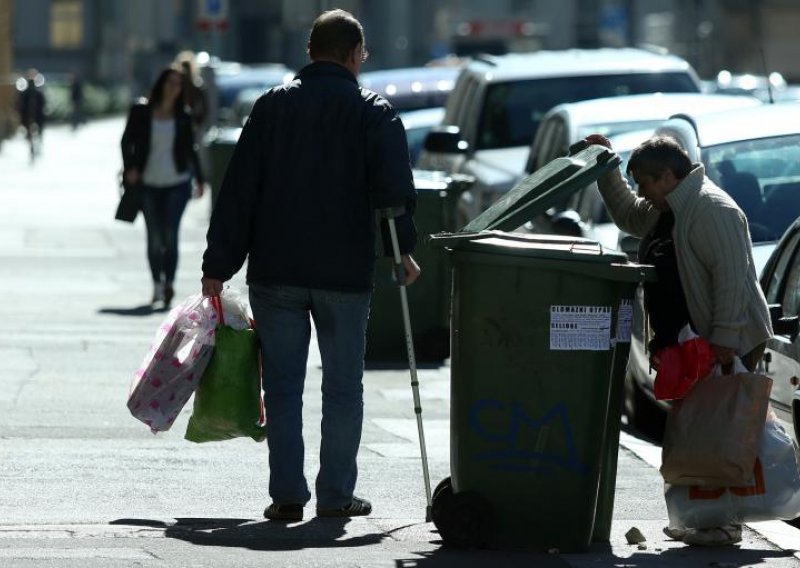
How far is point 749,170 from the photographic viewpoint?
10578mm

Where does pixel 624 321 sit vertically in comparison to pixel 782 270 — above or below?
above

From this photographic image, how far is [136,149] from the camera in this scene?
15320 mm

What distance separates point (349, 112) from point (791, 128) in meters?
4.00

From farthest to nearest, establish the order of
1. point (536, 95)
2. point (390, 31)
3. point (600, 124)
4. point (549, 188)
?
point (390, 31), point (536, 95), point (600, 124), point (549, 188)

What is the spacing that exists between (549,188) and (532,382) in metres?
0.69

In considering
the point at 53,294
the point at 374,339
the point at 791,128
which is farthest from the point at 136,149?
the point at 791,128

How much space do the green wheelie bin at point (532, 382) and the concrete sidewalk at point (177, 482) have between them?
0.47ft

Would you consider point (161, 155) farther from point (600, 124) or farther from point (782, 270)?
point (782, 270)

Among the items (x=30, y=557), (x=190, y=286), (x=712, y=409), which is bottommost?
(x=190, y=286)

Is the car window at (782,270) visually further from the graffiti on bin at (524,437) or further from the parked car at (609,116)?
the parked car at (609,116)

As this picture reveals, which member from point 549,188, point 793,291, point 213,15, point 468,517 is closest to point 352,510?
point 468,517

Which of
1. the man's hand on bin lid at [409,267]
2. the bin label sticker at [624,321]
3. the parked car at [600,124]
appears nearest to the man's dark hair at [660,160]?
the bin label sticker at [624,321]

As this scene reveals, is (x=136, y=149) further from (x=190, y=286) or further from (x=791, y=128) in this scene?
(x=791, y=128)

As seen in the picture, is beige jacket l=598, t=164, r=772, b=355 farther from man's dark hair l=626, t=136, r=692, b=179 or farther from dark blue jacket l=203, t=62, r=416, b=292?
dark blue jacket l=203, t=62, r=416, b=292
